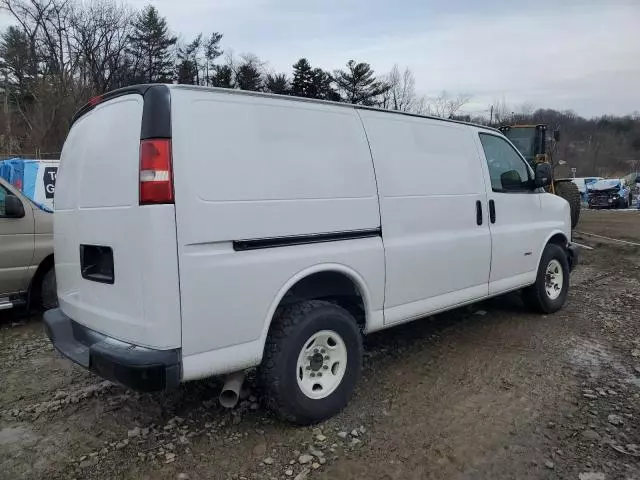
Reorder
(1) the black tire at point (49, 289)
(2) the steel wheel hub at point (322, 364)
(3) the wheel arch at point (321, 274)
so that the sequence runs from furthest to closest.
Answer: (1) the black tire at point (49, 289), (2) the steel wheel hub at point (322, 364), (3) the wheel arch at point (321, 274)

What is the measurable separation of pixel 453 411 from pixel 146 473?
207 centimetres

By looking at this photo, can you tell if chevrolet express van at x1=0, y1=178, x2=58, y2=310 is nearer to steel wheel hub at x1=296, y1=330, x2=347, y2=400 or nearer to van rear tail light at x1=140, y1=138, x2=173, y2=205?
van rear tail light at x1=140, y1=138, x2=173, y2=205

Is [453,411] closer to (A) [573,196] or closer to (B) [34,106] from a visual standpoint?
(A) [573,196]

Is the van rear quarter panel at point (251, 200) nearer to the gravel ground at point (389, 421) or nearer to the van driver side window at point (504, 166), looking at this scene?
the gravel ground at point (389, 421)

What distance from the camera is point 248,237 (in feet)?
10.0

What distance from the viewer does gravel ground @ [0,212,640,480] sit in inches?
122

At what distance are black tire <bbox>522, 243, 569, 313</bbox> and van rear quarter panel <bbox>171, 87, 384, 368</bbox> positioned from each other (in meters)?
A: 2.95

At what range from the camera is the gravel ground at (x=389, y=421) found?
122 inches

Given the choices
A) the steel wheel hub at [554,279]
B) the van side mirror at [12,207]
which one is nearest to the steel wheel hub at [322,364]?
the steel wheel hub at [554,279]

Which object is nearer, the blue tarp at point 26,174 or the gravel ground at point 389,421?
the gravel ground at point 389,421

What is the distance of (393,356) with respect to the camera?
483cm

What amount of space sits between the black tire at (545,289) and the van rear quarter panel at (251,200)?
2.95m

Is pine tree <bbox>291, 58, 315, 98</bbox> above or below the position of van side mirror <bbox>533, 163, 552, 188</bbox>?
above

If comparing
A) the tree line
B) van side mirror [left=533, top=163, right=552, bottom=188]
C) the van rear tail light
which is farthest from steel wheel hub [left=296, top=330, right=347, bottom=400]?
the tree line
